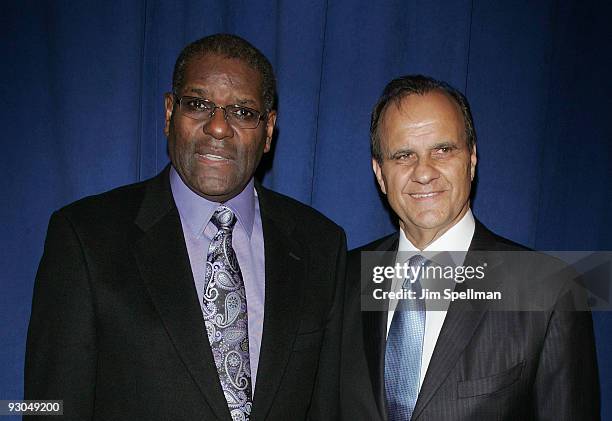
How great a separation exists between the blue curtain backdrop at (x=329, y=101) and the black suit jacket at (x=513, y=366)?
0.88 metres

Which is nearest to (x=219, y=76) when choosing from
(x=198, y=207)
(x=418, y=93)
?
(x=198, y=207)

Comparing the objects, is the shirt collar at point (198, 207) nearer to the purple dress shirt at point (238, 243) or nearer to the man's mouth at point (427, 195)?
the purple dress shirt at point (238, 243)

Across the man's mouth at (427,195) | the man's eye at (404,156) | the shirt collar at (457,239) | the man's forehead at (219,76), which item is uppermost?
the man's forehead at (219,76)

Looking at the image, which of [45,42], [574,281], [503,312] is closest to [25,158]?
[45,42]

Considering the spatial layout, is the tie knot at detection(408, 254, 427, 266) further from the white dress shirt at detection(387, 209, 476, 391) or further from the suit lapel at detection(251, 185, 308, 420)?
the suit lapel at detection(251, 185, 308, 420)

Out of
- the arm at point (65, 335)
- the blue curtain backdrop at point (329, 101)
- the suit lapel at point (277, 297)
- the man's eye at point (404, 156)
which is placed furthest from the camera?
the blue curtain backdrop at point (329, 101)

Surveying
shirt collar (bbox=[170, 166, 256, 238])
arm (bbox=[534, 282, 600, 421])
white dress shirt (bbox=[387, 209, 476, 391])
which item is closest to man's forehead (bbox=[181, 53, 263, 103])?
shirt collar (bbox=[170, 166, 256, 238])

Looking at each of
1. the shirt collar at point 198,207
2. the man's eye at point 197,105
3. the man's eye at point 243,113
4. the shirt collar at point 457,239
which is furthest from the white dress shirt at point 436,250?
the man's eye at point 197,105

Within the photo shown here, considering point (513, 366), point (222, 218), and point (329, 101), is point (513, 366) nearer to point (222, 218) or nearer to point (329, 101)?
point (222, 218)

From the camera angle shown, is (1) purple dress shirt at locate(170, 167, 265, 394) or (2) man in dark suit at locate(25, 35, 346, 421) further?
(1) purple dress shirt at locate(170, 167, 265, 394)

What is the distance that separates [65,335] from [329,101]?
131cm

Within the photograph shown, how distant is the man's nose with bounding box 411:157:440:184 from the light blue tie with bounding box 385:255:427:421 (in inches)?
11.1

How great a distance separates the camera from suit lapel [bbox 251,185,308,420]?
4.59ft

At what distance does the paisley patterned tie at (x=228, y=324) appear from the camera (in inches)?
53.4
